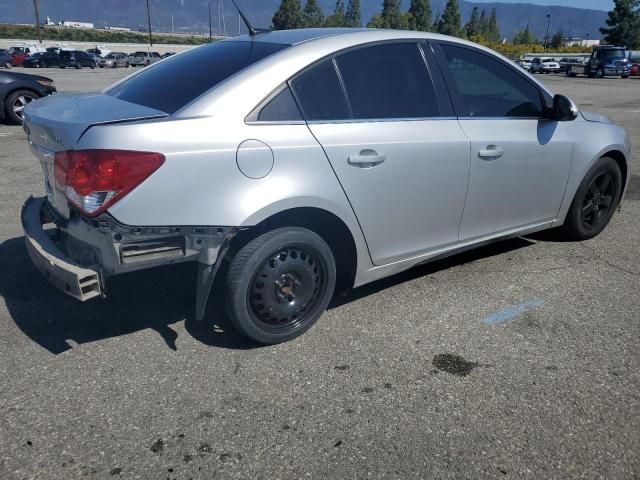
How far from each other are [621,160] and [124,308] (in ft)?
13.7

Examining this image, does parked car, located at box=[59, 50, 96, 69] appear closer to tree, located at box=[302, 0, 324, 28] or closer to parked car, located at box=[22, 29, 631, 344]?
tree, located at box=[302, 0, 324, 28]

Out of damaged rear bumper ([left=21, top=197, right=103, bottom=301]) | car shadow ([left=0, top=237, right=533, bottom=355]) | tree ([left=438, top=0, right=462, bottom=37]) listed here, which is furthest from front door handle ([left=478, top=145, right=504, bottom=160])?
tree ([left=438, top=0, right=462, bottom=37])

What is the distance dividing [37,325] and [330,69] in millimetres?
2256

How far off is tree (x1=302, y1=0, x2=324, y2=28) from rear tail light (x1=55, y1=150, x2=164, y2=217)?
270ft

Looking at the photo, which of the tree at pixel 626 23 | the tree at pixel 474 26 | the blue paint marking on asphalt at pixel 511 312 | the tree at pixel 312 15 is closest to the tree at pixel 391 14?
the tree at pixel 312 15

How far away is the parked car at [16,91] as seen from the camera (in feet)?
34.4

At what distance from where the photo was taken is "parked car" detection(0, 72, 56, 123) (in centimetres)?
1050

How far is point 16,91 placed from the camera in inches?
420

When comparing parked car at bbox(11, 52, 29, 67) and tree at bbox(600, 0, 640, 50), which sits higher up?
tree at bbox(600, 0, 640, 50)

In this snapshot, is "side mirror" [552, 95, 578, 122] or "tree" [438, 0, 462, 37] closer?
"side mirror" [552, 95, 578, 122]

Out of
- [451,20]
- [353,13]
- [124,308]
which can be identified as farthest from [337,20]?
[124,308]

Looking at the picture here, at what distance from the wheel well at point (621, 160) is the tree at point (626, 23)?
70.9m

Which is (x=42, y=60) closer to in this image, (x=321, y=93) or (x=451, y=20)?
(x=321, y=93)

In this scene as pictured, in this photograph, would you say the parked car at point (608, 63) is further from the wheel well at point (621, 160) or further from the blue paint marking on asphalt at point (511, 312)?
the blue paint marking on asphalt at point (511, 312)
